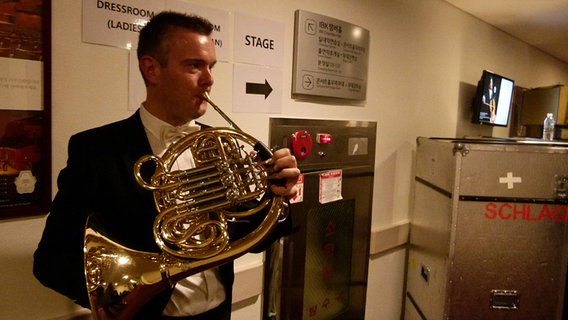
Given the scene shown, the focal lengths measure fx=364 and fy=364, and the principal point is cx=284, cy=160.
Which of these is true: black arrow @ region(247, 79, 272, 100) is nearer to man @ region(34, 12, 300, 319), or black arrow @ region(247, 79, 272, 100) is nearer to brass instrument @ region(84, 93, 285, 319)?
man @ region(34, 12, 300, 319)

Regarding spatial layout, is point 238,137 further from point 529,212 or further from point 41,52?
point 529,212

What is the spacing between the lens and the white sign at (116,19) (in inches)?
50.2

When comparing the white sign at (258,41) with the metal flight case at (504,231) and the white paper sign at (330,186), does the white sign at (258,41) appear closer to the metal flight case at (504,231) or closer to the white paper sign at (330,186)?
the white paper sign at (330,186)

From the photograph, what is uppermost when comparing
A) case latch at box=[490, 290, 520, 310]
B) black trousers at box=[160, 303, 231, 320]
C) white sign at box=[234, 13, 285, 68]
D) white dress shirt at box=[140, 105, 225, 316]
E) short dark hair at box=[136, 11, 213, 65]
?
white sign at box=[234, 13, 285, 68]

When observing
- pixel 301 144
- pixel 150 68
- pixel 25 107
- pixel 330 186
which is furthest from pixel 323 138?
pixel 25 107

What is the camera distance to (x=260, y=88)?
1.80 meters

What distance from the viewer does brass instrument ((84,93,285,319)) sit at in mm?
891

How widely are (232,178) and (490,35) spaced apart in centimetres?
353

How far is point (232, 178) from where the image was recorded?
3.49 ft

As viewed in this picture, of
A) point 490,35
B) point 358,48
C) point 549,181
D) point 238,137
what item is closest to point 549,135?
point 490,35

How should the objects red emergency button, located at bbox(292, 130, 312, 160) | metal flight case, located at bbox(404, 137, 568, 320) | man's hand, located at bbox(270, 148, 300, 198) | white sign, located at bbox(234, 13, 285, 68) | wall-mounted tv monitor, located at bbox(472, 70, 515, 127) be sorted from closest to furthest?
man's hand, located at bbox(270, 148, 300, 198) < white sign, located at bbox(234, 13, 285, 68) < red emergency button, located at bbox(292, 130, 312, 160) < metal flight case, located at bbox(404, 137, 568, 320) < wall-mounted tv monitor, located at bbox(472, 70, 515, 127)

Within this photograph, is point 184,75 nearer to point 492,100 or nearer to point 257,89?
point 257,89

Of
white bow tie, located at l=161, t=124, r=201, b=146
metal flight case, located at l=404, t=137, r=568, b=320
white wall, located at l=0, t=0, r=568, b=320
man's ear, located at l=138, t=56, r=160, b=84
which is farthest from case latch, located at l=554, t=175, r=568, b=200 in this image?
man's ear, located at l=138, t=56, r=160, b=84

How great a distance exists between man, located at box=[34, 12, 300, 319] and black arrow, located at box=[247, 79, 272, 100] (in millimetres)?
584
